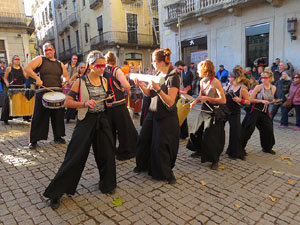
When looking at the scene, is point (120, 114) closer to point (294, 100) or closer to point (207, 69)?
point (207, 69)

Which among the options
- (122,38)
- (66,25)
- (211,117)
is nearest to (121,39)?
(122,38)

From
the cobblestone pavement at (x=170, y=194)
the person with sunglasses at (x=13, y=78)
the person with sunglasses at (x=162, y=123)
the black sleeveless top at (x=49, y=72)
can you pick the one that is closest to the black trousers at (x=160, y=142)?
the person with sunglasses at (x=162, y=123)

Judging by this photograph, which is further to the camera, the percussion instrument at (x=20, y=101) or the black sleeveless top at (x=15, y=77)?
the black sleeveless top at (x=15, y=77)

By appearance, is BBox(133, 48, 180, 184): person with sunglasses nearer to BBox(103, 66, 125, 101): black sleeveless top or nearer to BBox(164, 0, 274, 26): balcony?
BBox(103, 66, 125, 101): black sleeveless top

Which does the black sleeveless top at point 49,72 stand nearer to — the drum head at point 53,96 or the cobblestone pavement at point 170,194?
the drum head at point 53,96

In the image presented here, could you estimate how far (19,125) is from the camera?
769cm

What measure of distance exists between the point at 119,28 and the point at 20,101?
66.2 feet

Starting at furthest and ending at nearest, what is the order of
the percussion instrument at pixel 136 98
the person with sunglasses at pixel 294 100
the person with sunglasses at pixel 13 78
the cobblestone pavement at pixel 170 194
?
the percussion instrument at pixel 136 98, the person with sunglasses at pixel 13 78, the person with sunglasses at pixel 294 100, the cobblestone pavement at pixel 170 194

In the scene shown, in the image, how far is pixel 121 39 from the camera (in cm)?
2542

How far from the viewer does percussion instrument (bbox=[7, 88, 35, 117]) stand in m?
6.94

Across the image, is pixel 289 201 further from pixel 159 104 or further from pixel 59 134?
pixel 59 134

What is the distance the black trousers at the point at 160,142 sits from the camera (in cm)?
349

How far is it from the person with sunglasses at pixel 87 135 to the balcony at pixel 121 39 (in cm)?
2285

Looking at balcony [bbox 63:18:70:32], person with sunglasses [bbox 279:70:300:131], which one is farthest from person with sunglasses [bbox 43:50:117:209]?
balcony [bbox 63:18:70:32]
